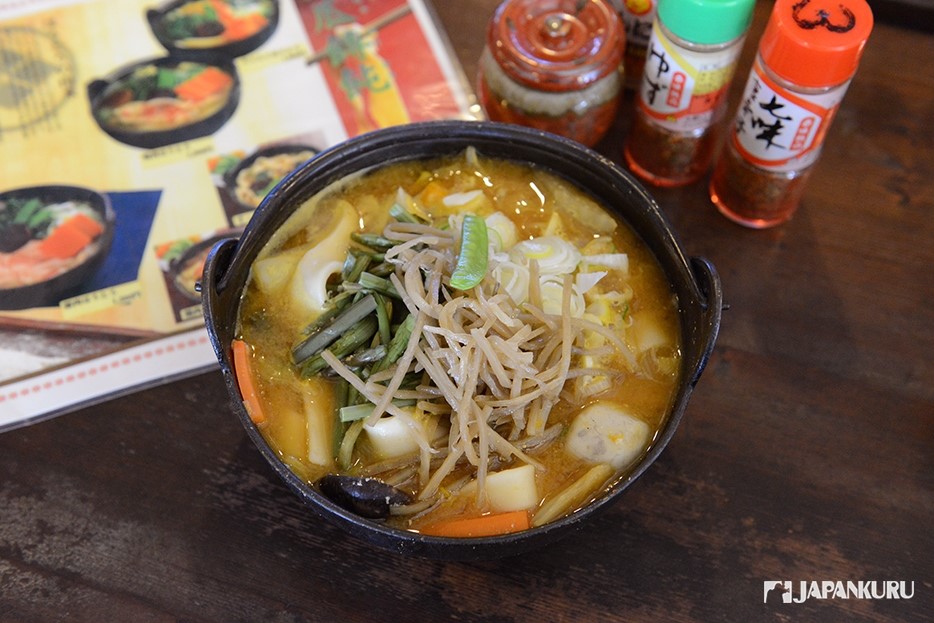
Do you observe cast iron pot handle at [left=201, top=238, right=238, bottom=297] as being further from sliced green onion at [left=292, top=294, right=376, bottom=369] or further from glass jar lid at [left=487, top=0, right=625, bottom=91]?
glass jar lid at [left=487, top=0, right=625, bottom=91]

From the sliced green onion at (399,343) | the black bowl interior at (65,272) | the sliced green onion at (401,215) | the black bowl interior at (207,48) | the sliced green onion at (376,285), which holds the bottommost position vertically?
the black bowl interior at (65,272)

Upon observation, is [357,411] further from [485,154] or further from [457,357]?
[485,154]

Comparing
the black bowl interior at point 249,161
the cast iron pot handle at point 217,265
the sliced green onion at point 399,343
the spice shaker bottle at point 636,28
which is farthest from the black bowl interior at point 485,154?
the spice shaker bottle at point 636,28

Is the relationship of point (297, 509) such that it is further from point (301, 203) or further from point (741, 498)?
point (741, 498)

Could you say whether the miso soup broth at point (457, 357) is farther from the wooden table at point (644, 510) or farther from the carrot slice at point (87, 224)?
the carrot slice at point (87, 224)

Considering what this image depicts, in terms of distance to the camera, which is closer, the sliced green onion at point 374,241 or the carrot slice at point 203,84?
the sliced green onion at point 374,241

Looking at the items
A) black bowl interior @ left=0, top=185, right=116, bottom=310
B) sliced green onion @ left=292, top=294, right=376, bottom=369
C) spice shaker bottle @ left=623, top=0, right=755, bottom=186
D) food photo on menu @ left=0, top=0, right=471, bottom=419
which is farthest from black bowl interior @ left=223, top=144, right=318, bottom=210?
spice shaker bottle @ left=623, top=0, right=755, bottom=186

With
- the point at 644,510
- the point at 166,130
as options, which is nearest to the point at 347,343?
the point at 644,510
